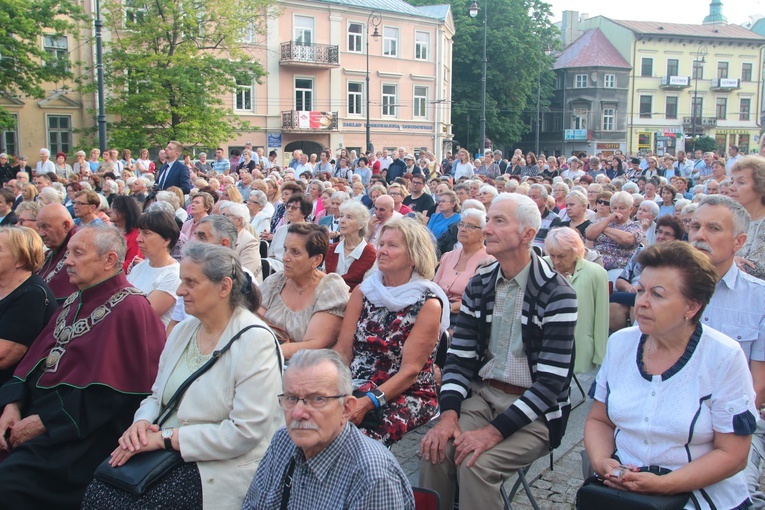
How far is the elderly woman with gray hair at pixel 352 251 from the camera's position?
606cm

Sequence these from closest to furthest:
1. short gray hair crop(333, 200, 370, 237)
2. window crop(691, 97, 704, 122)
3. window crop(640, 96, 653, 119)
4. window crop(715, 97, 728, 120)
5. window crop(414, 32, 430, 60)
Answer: short gray hair crop(333, 200, 370, 237)
window crop(414, 32, 430, 60)
window crop(640, 96, 653, 119)
window crop(691, 97, 704, 122)
window crop(715, 97, 728, 120)

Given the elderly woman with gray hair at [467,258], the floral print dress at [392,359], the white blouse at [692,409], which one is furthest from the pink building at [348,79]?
the white blouse at [692,409]

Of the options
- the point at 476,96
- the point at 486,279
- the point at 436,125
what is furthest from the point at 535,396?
the point at 476,96

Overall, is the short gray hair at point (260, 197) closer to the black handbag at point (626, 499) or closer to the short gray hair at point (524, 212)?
the short gray hair at point (524, 212)

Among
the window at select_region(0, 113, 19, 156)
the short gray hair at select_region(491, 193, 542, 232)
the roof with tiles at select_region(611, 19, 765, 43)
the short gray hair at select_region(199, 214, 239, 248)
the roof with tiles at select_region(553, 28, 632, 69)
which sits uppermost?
the roof with tiles at select_region(611, 19, 765, 43)

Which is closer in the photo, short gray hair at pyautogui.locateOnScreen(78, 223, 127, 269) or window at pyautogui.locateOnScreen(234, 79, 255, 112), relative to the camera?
short gray hair at pyautogui.locateOnScreen(78, 223, 127, 269)

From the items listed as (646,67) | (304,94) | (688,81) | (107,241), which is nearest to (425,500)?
(107,241)

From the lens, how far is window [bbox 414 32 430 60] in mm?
39281

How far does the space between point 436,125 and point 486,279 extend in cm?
3784

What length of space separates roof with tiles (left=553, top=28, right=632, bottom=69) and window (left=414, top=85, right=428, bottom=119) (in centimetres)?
2252

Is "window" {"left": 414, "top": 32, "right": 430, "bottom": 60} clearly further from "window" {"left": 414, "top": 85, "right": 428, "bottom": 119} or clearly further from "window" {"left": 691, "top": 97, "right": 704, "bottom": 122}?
"window" {"left": 691, "top": 97, "right": 704, "bottom": 122}

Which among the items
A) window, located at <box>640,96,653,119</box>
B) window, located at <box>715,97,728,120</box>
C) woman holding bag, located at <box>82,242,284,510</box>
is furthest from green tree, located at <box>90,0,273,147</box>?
window, located at <box>715,97,728,120</box>

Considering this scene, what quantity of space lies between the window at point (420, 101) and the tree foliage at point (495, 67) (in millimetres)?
6517

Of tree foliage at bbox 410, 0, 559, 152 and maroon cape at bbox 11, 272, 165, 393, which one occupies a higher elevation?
tree foliage at bbox 410, 0, 559, 152
